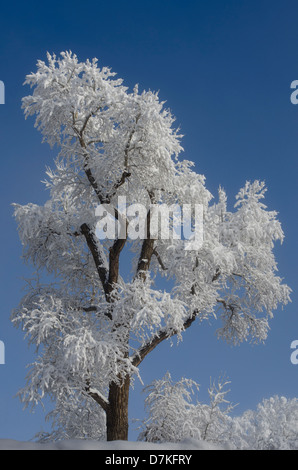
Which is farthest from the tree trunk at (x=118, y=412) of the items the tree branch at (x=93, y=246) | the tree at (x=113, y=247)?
the tree branch at (x=93, y=246)

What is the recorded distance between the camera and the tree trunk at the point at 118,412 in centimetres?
1152

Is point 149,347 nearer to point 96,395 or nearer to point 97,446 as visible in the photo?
point 96,395

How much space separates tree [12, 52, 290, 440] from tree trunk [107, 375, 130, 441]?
0.02m

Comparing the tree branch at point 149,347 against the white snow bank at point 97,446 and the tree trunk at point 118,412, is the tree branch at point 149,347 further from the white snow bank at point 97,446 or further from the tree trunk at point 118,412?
the white snow bank at point 97,446

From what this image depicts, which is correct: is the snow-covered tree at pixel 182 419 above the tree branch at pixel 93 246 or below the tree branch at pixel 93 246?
below

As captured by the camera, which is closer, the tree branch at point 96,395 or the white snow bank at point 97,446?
the white snow bank at point 97,446

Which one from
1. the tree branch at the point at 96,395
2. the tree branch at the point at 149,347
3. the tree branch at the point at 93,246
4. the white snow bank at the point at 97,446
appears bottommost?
the white snow bank at the point at 97,446

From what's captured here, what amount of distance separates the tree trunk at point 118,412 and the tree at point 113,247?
2cm

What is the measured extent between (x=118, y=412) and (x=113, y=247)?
420cm

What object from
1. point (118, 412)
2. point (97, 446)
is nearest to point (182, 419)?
point (118, 412)

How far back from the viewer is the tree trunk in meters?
11.5

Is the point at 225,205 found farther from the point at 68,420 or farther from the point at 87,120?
the point at 68,420
